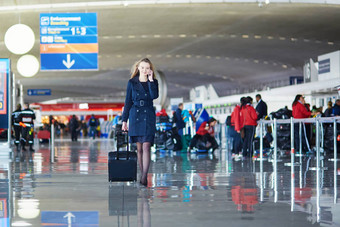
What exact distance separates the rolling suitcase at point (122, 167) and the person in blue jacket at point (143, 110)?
0.51 feet

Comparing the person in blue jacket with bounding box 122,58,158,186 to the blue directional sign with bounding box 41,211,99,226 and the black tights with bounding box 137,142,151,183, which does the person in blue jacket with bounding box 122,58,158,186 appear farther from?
the blue directional sign with bounding box 41,211,99,226

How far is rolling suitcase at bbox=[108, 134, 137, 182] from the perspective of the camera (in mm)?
7496

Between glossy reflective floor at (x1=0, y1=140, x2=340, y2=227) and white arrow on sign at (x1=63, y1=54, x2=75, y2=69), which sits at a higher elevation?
white arrow on sign at (x1=63, y1=54, x2=75, y2=69)

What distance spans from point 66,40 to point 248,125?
7.54m

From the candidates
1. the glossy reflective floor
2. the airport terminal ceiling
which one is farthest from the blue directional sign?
the airport terminal ceiling

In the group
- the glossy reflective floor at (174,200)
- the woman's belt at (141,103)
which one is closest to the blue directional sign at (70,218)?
the glossy reflective floor at (174,200)

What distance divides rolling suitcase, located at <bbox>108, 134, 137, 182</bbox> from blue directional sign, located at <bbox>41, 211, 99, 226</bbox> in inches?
90.9

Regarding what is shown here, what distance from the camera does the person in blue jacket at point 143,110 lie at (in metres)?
7.57

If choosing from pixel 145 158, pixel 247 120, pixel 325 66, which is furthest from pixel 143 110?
pixel 325 66

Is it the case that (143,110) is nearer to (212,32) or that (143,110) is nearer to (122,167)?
(122,167)

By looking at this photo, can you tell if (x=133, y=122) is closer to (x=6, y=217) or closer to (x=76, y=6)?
(x=6, y=217)

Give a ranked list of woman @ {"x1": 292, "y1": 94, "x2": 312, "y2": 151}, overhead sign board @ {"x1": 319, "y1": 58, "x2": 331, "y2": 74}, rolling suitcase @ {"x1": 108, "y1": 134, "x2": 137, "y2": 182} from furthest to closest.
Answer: overhead sign board @ {"x1": 319, "y1": 58, "x2": 331, "y2": 74} → woman @ {"x1": 292, "y1": 94, "x2": 312, "y2": 151} → rolling suitcase @ {"x1": 108, "y1": 134, "x2": 137, "y2": 182}

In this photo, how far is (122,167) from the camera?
756 centimetres

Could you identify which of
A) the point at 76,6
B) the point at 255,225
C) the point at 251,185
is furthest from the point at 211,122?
the point at 255,225
